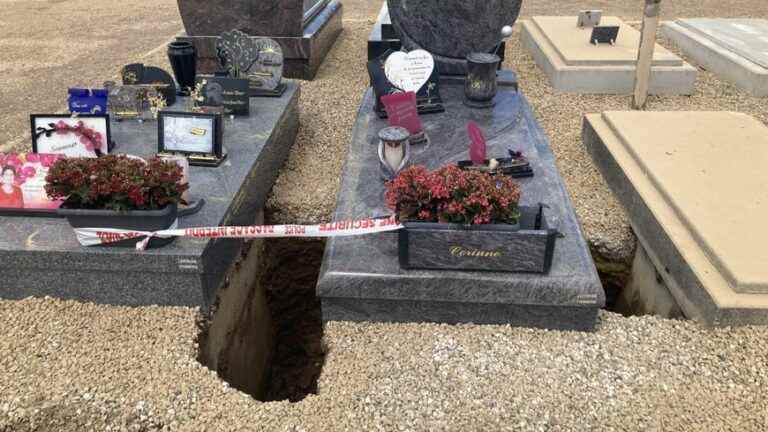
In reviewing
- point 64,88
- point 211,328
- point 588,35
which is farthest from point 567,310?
point 64,88

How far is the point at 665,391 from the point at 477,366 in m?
0.98

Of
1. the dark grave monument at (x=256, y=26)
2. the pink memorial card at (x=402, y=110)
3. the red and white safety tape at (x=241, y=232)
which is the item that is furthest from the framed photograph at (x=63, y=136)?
the dark grave monument at (x=256, y=26)

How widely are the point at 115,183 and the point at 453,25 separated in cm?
458

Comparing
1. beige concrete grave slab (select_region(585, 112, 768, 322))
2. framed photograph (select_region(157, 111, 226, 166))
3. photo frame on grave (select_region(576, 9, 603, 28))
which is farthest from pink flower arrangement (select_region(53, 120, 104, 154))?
photo frame on grave (select_region(576, 9, 603, 28))

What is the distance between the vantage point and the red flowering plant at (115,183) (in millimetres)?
3547

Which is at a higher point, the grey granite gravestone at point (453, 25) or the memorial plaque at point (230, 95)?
the grey granite gravestone at point (453, 25)

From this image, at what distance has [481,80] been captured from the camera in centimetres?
627

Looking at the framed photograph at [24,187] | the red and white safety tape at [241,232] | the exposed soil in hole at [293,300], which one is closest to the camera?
the red and white safety tape at [241,232]

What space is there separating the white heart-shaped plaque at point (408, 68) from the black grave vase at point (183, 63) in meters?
1.99

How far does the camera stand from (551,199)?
4559 mm

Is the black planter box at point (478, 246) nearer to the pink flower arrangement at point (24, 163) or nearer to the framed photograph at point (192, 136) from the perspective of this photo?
the framed photograph at point (192, 136)

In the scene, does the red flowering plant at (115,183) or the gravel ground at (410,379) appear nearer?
the gravel ground at (410,379)

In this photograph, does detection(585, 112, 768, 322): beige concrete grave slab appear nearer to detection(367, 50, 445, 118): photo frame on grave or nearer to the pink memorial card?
detection(367, 50, 445, 118): photo frame on grave

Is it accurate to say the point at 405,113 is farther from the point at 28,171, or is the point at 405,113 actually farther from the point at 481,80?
the point at 28,171
